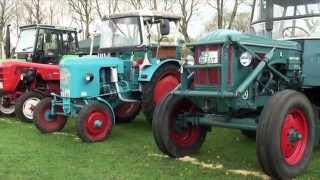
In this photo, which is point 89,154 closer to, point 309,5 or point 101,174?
point 101,174

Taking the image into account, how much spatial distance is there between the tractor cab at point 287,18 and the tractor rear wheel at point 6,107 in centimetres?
677

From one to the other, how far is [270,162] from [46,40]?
9.34m

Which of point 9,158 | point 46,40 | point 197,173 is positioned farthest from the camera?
point 46,40

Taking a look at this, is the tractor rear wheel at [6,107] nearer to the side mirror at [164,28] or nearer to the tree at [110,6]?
the side mirror at [164,28]

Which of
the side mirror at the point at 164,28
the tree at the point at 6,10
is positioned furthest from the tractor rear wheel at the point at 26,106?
the tree at the point at 6,10

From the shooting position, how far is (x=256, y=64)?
648 cm

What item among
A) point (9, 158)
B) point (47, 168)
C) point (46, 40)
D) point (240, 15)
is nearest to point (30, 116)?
point (46, 40)

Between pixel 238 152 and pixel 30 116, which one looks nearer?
pixel 238 152

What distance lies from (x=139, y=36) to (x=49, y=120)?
227 cm

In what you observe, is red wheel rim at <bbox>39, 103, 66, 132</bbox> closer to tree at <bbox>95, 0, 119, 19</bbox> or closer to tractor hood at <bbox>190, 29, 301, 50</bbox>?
tractor hood at <bbox>190, 29, 301, 50</bbox>

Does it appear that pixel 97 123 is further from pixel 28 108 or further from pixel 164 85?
pixel 28 108

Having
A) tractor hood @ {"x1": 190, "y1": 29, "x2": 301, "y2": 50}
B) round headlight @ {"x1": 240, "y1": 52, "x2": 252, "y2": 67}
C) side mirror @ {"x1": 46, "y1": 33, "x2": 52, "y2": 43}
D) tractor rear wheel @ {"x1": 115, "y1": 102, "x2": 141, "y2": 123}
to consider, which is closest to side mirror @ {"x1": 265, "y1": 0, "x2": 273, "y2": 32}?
tractor hood @ {"x1": 190, "y1": 29, "x2": 301, "y2": 50}

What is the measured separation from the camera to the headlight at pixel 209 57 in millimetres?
6469

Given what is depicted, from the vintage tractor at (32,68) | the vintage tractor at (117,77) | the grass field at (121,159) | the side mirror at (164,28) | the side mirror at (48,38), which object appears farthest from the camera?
the side mirror at (48,38)
